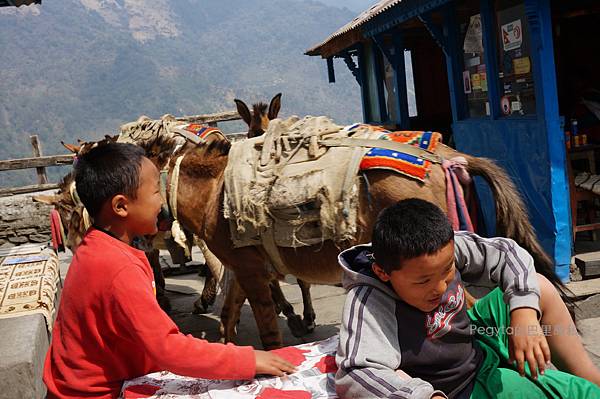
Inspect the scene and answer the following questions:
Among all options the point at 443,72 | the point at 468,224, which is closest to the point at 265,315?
the point at 468,224

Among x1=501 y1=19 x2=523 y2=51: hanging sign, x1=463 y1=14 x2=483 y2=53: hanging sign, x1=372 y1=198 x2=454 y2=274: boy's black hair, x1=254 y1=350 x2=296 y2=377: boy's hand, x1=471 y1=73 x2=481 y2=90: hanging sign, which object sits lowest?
x1=254 y1=350 x2=296 y2=377: boy's hand

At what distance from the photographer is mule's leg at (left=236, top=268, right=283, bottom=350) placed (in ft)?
12.3

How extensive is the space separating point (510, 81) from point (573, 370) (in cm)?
417

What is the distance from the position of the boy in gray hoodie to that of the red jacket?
0.42 metres

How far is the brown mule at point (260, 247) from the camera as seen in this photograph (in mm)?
3129

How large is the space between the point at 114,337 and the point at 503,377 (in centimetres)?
126

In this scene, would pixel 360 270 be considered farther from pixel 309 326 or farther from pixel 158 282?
pixel 158 282

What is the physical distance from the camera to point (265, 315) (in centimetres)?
379

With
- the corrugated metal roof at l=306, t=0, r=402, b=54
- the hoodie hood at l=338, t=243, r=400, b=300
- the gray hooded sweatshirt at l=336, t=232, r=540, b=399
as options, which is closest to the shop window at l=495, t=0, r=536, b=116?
the corrugated metal roof at l=306, t=0, r=402, b=54

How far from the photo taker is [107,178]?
6.35 feet

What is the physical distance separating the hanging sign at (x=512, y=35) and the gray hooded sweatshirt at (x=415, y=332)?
3853 millimetres

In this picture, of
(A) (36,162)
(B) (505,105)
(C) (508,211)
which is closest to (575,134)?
(B) (505,105)

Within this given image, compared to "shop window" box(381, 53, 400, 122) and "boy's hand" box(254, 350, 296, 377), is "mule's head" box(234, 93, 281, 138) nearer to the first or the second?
"shop window" box(381, 53, 400, 122)

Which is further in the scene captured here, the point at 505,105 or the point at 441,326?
the point at 505,105
